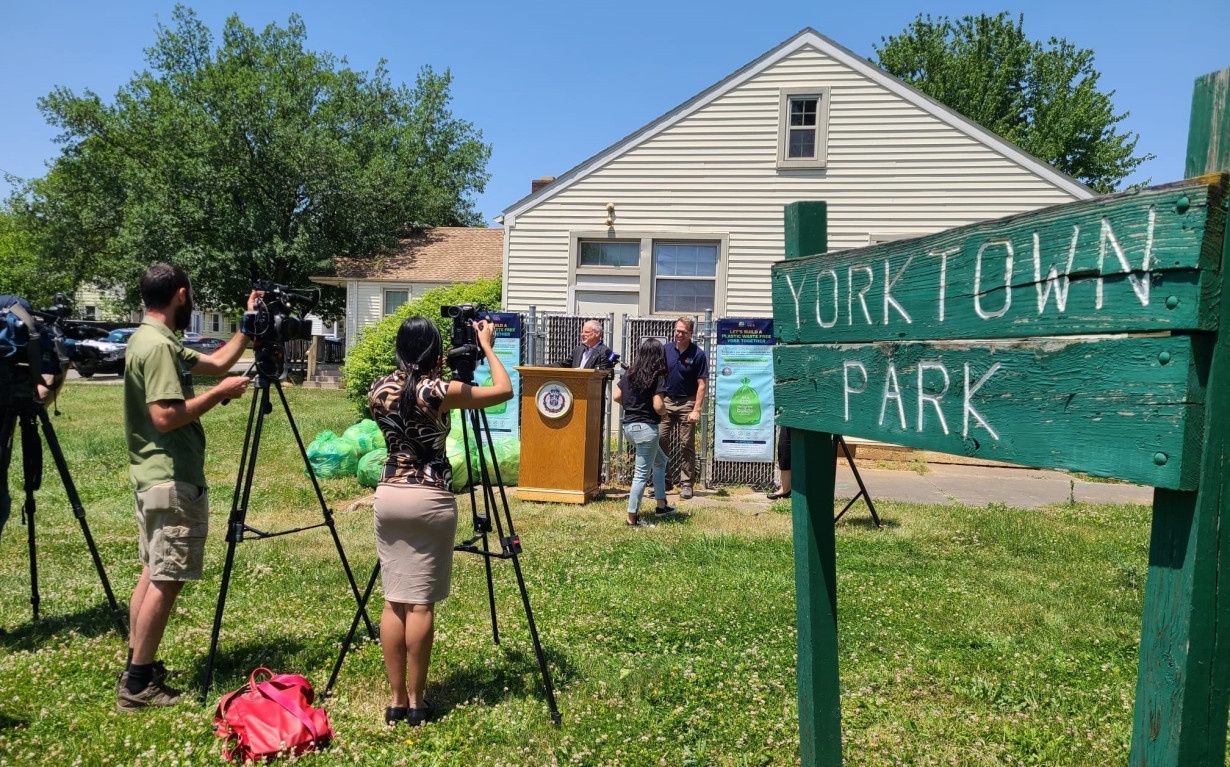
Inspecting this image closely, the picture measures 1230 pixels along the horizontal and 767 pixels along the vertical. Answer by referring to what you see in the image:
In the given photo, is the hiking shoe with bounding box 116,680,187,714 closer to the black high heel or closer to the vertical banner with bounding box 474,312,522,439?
the black high heel

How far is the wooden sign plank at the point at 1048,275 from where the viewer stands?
5.06 feet

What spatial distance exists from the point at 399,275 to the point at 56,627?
21.7 meters

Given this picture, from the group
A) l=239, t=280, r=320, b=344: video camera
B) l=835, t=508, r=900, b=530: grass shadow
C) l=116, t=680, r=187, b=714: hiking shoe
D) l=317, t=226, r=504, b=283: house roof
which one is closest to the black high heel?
l=116, t=680, r=187, b=714: hiking shoe

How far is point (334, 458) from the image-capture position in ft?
34.0

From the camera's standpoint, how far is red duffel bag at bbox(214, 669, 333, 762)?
344 centimetres

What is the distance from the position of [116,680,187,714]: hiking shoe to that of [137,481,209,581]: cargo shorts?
55 cm

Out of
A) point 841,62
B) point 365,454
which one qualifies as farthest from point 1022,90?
point 365,454

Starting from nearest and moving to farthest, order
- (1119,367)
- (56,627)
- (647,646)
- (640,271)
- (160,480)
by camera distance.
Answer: (1119,367) → (160,480) → (647,646) → (56,627) → (640,271)

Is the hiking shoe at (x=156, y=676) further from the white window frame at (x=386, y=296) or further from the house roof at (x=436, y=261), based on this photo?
the white window frame at (x=386, y=296)

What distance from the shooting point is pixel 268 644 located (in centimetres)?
467

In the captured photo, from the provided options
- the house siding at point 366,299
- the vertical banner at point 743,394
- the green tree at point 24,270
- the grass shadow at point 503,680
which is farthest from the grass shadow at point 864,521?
the green tree at point 24,270

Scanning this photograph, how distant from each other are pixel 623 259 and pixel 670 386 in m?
5.73

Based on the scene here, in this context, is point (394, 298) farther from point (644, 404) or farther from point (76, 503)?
point (76, 503)

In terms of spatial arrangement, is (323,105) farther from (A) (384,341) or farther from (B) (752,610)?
(B) (752,610)
